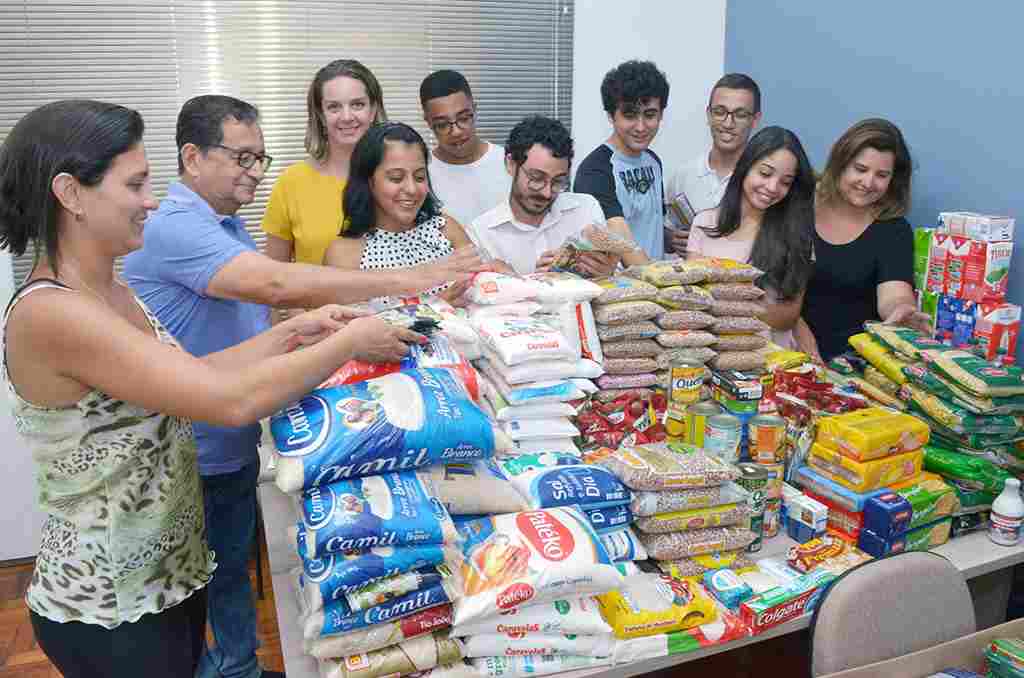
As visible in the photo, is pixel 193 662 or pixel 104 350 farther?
pixel 193 662

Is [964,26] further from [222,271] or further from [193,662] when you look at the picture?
[193,662]

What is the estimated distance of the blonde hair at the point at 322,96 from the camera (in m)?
2.93

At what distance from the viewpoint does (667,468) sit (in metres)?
1.74

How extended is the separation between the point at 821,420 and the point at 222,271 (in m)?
1.55

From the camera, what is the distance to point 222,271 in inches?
79.0

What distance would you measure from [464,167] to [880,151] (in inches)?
61.4

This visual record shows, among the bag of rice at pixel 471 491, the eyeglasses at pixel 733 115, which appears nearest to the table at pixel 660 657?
the bag of rice at pixel 471 491

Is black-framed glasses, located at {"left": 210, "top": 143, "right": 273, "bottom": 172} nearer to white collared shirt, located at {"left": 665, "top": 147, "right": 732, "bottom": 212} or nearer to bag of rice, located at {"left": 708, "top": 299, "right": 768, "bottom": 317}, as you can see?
bag of rice, located at {"left": 708, "top": 299, "right": 768, "bottom": 317}

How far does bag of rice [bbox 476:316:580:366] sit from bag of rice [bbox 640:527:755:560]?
1.54ft

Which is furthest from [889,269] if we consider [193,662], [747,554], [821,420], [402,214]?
[193,662]

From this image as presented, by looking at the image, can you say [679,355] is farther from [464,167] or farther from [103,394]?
[464,167]

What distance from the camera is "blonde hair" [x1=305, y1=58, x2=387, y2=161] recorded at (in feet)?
9.61

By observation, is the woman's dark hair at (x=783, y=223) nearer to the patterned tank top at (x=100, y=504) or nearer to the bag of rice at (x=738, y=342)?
the bag of rice at (x=738, y=342)

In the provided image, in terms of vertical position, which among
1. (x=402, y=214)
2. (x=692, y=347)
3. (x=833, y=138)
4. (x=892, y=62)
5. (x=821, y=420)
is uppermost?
(x=892, y=62)
